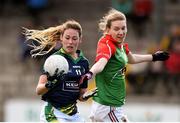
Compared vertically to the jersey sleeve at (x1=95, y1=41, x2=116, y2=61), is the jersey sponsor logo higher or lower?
lower

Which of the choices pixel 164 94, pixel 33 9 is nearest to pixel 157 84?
pixel 164 94

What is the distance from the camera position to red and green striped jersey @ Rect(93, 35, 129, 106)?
363 inches

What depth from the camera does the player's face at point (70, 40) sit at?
877cm

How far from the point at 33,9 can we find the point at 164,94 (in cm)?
404

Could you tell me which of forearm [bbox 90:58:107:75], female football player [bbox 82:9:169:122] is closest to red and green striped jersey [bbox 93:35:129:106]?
female football player [bbox 82:9:169:122]

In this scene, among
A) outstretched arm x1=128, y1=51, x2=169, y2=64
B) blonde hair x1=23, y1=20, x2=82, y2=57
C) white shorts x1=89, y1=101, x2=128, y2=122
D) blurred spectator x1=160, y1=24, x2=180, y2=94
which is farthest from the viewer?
blurred spectator x1=160, y1=24, x2=180, y2=94

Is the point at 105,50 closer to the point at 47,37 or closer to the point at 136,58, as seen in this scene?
the point at 47,37

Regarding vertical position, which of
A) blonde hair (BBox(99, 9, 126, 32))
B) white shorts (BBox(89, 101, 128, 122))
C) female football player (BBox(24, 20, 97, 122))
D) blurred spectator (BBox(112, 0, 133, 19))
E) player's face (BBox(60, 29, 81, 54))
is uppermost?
blurred spectator (BBox(112, 0, 133, 19))

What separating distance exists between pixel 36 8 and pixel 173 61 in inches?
163

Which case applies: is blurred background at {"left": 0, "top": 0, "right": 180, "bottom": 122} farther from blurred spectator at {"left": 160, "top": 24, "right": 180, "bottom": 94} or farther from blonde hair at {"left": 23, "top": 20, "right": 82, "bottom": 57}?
blonde hair at {"left": 23, "top": 20, "right": 82, "bottom": 57}

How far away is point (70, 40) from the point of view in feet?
28.8

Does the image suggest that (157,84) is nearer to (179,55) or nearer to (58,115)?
(179,55)

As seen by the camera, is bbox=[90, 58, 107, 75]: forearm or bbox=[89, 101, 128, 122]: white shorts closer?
bbox=[90, 58, 107, 75]: forearm

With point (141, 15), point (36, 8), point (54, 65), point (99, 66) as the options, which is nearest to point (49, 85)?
point (54, 65)
